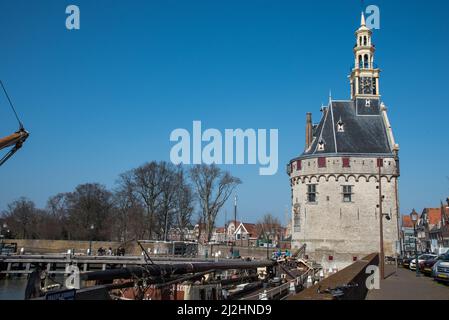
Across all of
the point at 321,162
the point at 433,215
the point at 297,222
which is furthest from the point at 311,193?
the point at 433,215

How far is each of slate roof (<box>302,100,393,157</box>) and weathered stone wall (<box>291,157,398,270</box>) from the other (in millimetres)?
1349

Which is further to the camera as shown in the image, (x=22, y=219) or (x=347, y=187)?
(x=22, y=219)

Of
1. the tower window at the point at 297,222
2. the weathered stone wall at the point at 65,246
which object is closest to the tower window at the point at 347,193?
the tower window at the point at 297,222

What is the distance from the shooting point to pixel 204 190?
2422 inches

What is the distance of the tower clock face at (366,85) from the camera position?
169 feet

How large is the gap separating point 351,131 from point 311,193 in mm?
8569

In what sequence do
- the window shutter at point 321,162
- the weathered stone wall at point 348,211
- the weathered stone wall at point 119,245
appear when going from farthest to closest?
the weathered stone wall at point 119,245, the window shutter at point 321,162, the weathered stone wall at point 348,211

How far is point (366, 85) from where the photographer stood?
169 ft

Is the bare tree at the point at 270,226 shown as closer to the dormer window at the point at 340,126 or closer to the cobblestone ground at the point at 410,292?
the dormer window at the point at 340,126

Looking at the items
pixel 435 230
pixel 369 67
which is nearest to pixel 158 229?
pixel 369 67

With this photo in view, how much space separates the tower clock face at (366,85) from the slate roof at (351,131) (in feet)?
4.92

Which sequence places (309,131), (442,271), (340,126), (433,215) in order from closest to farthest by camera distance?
1. (442,271)
2. (340,126)
3. (309,131)
4. (433,215)

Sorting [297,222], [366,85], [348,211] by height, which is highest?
[366,85]

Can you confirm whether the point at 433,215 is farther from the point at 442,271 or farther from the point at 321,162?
the point at 442,271
